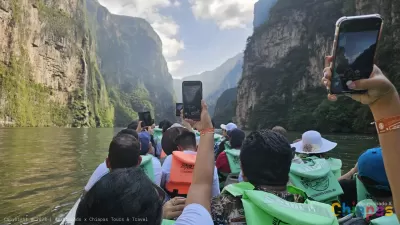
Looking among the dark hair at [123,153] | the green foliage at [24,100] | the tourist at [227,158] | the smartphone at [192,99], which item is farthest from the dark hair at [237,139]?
the green foliage at [24,100]

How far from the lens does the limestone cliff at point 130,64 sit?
140 meters

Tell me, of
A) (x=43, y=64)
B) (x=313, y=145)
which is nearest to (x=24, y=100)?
(x=43, y=64)

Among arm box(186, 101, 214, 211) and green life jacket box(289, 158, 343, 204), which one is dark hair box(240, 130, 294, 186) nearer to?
arm box(186, 101, 214, 211)

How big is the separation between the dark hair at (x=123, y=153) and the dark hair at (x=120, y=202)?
4.19 ft

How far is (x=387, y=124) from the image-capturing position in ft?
3.39

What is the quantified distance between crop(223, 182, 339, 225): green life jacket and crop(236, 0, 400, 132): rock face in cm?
2826

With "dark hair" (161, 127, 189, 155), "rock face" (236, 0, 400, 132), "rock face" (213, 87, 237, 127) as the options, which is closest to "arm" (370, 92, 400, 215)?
"dark hair" (161, 127, 189, 155)

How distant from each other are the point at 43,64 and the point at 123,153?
6014 centimetres

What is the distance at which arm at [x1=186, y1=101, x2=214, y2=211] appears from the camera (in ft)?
4.26

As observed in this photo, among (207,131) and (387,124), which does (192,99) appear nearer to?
(207,131)

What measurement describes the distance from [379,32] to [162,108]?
163096 mm

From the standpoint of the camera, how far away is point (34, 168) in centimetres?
899

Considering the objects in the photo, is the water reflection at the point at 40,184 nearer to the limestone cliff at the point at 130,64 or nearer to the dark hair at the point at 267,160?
the dark hair at the point at 267,160

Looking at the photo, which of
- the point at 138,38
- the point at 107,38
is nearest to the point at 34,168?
the point at 107,38
